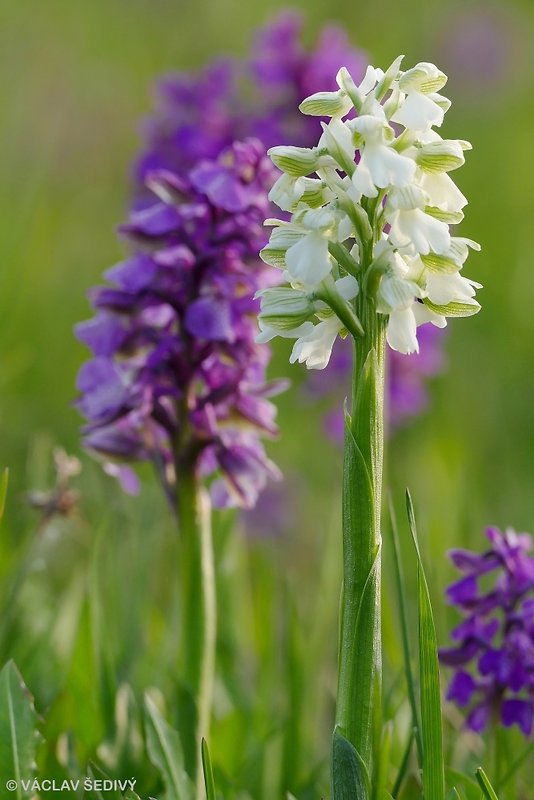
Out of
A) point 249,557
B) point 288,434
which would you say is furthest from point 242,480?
point 288,434

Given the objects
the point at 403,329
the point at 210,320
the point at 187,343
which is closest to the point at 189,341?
the point at 187,343

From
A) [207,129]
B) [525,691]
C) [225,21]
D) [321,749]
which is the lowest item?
[321,749]

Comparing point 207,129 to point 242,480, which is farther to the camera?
point 207,129

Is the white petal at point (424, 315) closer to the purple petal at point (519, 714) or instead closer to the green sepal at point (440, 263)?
the green sepal at point (440, 263)

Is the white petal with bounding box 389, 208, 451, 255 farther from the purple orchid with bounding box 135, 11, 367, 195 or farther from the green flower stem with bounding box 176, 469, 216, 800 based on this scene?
the purple orchid with bounding box 135, 11, 367, 195

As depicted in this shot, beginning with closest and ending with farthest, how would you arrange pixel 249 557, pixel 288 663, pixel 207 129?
pixel 288 663
pixel 207 129
pixel 249 557

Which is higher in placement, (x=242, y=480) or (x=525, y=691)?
(x=242, y=480)

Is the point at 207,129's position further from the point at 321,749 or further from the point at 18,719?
the point at 18,719
